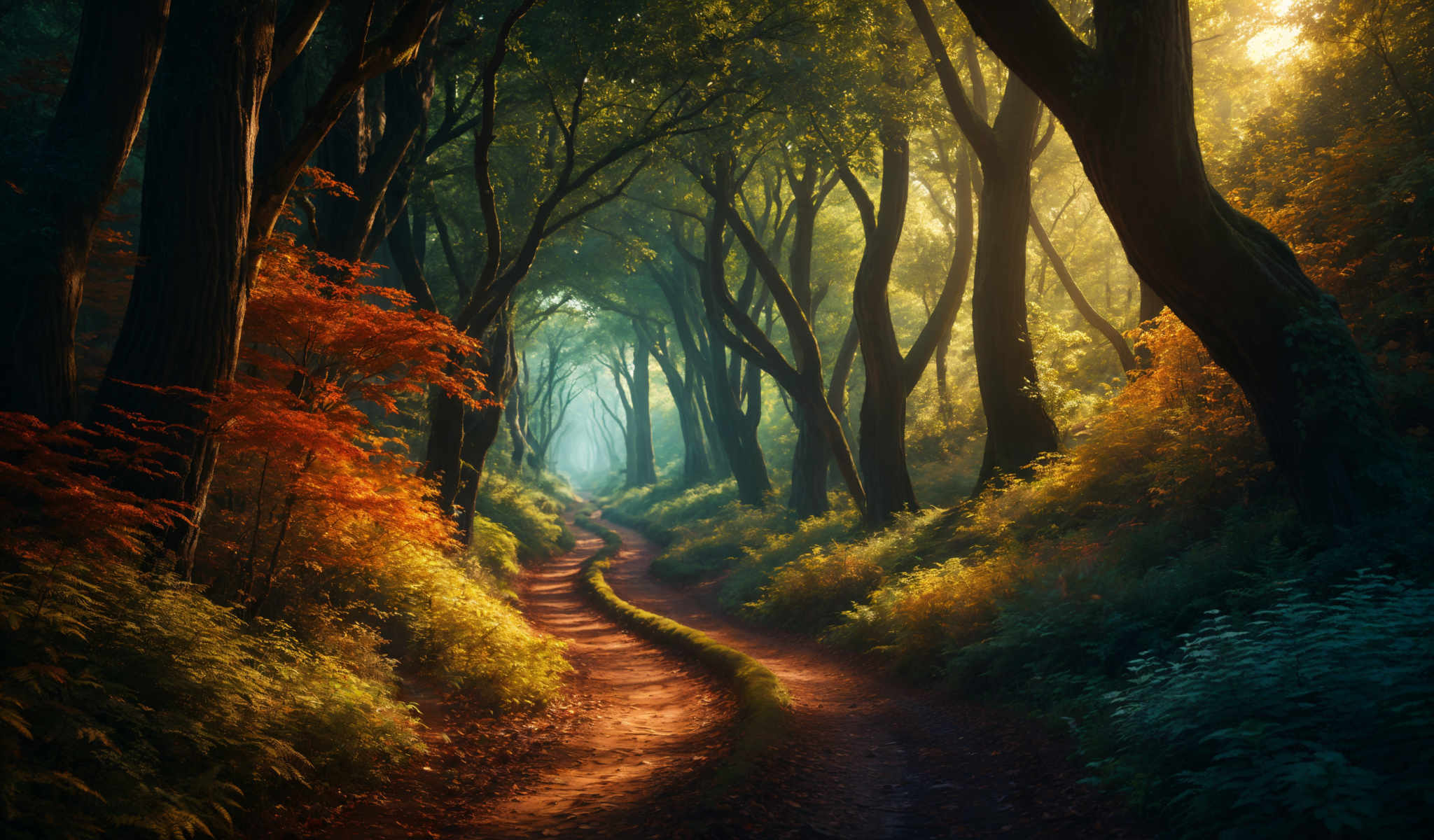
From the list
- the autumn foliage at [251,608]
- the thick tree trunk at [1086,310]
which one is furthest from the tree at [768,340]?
the autumn foliage at [251,608]

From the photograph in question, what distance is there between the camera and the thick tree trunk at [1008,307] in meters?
12.6

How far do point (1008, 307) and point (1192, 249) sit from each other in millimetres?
6826

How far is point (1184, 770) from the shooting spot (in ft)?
13.2

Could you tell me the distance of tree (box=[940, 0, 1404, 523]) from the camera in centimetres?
601

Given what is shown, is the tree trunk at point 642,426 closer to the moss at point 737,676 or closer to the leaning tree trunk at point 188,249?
the moss at point 737,676

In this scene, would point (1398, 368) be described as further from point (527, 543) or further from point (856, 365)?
point (856, 365)

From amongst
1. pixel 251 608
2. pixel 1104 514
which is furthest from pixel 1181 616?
pixel 251 608

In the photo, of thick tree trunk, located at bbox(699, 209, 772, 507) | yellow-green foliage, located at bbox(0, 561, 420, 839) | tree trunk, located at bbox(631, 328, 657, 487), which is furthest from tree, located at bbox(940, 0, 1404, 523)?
tree trunk, located at bbox(631, 328, 657, 487)

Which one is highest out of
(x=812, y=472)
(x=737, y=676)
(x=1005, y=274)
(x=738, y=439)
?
(x=1005, y=274)

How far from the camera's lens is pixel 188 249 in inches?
226

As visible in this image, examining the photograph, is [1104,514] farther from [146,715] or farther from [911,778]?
[146,715]

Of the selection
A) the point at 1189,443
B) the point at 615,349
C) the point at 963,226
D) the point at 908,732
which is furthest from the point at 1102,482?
the point at 615,349

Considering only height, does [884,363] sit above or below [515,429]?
above

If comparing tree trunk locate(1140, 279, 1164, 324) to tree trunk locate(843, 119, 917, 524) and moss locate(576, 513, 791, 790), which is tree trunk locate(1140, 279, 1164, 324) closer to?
tree trunk locate(843, 119, 917, 524)
